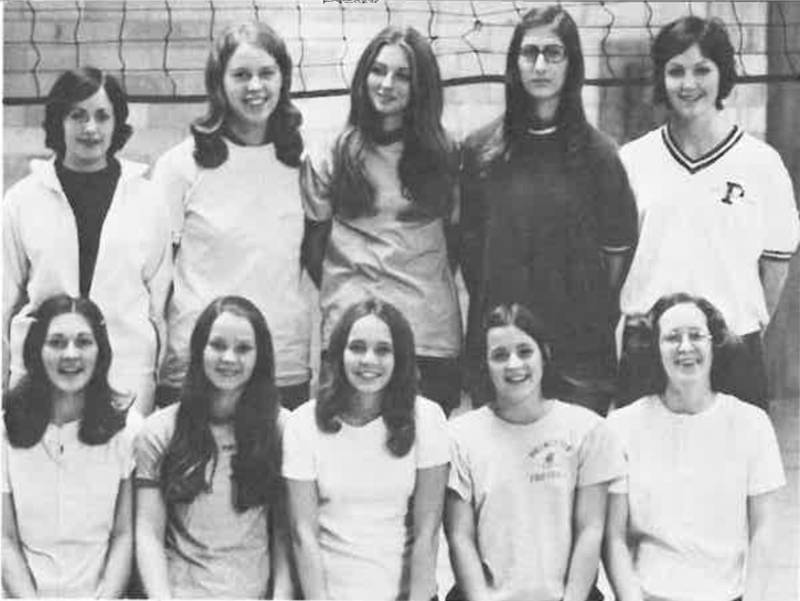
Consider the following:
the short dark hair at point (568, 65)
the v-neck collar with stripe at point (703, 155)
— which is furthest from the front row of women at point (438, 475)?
the short dark hair at point (568, 65)

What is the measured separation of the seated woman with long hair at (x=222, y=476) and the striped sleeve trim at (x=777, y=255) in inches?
43.5

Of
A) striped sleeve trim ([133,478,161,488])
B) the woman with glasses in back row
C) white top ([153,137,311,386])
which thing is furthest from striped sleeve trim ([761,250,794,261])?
striped sleeve trim ([133,478,161,488])

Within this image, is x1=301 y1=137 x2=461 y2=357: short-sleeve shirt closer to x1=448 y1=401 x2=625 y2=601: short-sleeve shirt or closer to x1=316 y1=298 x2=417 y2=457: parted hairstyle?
x1=316 y1=298 x2=417 y2=457: parted hairstyle

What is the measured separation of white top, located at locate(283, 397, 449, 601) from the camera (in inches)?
117

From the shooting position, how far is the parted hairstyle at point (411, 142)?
2986 mm

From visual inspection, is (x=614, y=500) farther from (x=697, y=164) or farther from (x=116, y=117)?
(x=116, y=117)

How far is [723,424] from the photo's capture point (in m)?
3.00

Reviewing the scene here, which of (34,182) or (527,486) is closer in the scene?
(527,486)

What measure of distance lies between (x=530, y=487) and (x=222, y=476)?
0.67 m

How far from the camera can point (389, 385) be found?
9.81 feet

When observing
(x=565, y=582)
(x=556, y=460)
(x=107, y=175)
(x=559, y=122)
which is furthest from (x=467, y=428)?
(x=107, y=175)

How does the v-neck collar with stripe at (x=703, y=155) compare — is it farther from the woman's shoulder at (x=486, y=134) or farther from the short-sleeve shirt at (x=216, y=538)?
the short-sleeve shirt at (x=216, y=538)

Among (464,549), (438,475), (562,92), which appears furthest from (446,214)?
(464,549)

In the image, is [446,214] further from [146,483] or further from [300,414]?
[146,483]
